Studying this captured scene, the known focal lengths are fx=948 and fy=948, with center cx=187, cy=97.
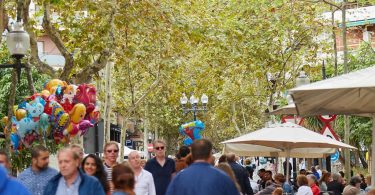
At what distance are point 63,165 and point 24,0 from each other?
11.7 meters

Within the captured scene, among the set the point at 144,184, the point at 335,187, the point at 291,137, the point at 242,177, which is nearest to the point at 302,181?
the point at 291,137

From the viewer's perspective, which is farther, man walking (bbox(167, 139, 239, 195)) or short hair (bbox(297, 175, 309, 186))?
short hair (bbox(297, 175, 309, 186))

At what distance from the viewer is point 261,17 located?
3431cm

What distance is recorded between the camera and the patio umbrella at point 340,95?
10.3 meters

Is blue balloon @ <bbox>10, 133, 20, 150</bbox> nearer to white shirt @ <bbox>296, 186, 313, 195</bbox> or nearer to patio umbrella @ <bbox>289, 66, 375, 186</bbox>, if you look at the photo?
white shirt @ <bbox>296, 186, 313, 195</bbox>

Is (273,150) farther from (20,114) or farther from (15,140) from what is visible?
(20,114)

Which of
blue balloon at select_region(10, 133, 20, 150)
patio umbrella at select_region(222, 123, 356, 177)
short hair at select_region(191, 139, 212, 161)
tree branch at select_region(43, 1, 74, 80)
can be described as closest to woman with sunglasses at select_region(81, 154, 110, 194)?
short hair at select_region(191, 139, 212, 161)

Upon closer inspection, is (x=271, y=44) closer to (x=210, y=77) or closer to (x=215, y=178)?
(x=210, y=77)

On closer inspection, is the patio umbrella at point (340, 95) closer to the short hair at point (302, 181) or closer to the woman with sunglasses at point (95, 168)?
the woman with sunglasses at point (95, 168)

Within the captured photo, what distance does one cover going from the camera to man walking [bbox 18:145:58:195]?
11.0 m

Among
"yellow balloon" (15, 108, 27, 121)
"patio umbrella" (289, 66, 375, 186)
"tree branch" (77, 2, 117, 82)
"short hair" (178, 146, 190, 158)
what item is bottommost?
"short hair" (178, 146, 190, 158)

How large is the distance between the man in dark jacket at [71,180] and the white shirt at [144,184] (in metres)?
3.44

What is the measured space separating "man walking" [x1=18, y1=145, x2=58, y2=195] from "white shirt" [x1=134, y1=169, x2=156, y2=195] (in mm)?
1803

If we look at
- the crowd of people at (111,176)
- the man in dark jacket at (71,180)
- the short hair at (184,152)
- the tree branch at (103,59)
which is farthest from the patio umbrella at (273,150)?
the man in dark jacket at (71,180)
